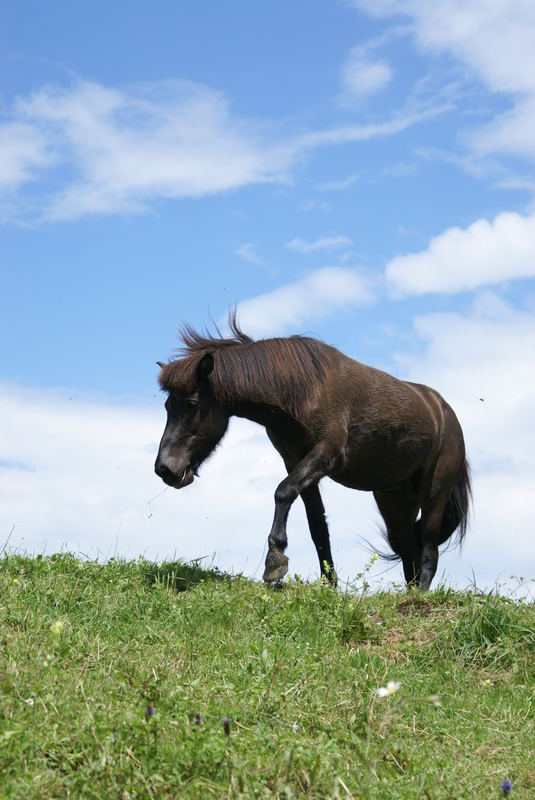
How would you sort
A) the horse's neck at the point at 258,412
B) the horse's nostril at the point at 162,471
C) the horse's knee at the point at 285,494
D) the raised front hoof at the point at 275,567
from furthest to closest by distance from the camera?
the horse's neck at the point at 258,412 → the horse's nostril at the point at 162,471 → the horse's knee at the point at 285,494 → the raised front hoof at the point at 275,567

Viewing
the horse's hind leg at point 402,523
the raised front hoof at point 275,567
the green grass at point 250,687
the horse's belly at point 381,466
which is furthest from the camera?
the horse's hind leg at point 402,523

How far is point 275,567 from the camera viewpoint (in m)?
8.15

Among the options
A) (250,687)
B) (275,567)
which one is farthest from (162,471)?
(250,687)

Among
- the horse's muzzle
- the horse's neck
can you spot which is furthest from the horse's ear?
the horse's muzzle

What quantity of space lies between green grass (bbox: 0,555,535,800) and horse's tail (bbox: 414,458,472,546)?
335 cm

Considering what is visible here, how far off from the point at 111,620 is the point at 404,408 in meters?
4.44

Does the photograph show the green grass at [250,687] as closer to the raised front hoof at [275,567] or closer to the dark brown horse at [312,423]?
the raised front hoof at [275,567]

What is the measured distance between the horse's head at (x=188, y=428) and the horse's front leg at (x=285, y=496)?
0.87 meters

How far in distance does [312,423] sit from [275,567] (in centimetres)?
151

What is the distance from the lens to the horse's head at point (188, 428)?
854cm

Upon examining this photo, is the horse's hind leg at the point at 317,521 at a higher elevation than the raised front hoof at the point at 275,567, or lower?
higher

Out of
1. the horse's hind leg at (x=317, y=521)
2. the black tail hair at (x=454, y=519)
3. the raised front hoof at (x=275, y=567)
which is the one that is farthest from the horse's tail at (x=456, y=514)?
the raised front hoof at (x=275, y=567)

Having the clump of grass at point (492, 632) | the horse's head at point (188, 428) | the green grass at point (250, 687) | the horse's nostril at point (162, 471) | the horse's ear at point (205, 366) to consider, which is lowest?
the green grass at point (250, 687)

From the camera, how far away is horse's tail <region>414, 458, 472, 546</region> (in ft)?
36.5
